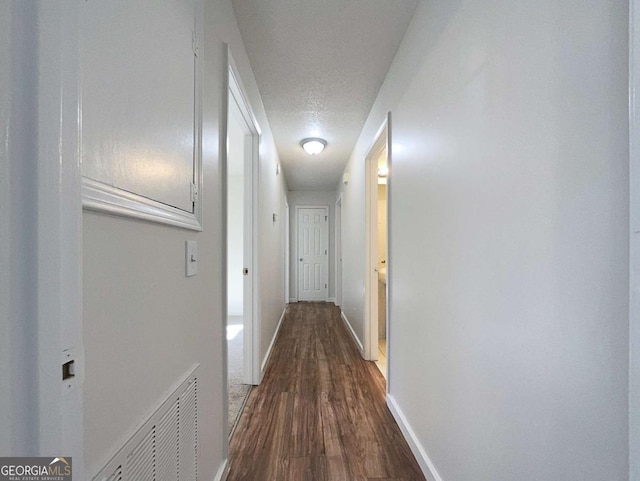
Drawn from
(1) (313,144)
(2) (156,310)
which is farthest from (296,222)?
(2) (156,310)

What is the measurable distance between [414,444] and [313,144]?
2.97 metres

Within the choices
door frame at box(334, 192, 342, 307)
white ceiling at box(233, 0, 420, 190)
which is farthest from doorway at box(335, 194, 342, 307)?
white ceiling at box(233, 0, 420, 190)

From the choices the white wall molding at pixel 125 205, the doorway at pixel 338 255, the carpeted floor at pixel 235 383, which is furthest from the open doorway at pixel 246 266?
the doorway at pixel 338 255

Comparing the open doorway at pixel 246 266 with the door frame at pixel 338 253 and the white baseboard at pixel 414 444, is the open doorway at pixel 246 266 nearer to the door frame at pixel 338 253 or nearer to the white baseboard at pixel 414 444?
the white baseboard at pixel 414 444

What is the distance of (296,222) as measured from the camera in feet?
20.5

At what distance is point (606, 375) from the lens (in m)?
0.59

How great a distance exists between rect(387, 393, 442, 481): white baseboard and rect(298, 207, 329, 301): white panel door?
14.0 feet

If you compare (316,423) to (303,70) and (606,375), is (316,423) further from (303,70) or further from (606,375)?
(303,70)

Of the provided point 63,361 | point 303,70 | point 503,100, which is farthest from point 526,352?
point 303,70

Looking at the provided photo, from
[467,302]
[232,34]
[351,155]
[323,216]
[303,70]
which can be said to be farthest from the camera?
[323,216]

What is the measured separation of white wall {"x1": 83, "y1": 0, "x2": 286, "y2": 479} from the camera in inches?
22.4

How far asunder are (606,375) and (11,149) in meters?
1.02

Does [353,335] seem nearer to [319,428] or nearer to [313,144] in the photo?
[319,428]

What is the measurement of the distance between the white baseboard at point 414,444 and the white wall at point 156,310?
98cm
